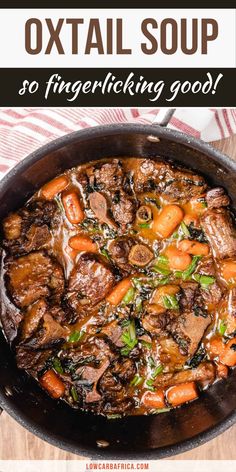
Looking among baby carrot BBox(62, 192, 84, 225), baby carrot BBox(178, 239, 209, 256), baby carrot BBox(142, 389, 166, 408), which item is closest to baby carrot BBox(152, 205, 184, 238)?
baby carrot BBox(178, 239, 209, 256)

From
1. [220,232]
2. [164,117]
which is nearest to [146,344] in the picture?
[220,232]

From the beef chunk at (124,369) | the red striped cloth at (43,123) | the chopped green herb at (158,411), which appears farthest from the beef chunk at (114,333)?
the red striped cloth at (43,123)

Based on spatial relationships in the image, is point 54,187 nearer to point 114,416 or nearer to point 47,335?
point 47,335

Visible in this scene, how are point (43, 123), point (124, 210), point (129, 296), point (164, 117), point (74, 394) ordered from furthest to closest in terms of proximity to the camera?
point (43, 123) → point (74, 394) → point (129, 296) → point (124, 210) → point (164, 117)

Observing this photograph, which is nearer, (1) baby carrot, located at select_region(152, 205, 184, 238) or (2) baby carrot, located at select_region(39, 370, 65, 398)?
(1) baby carrot, located at select_region(152, 205, 184, 238)

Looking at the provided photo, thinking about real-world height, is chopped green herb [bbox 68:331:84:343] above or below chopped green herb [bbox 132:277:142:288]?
below

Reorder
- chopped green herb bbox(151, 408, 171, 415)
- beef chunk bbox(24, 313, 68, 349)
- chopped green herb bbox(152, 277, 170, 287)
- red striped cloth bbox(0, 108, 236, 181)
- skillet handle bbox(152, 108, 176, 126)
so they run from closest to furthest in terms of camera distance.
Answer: skillet handle bbox(152, 108, 176, 126) → beef chunk bbox(24, 313, 68, 349) → chopped green herb bbox(152, 277, 170, 287) → chopped green herb bbox(151, 408, 171, 415) → red striped cloth bbox(0, 108, 236, 181)

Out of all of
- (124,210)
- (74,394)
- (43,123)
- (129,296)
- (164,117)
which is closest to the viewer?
(164,117)

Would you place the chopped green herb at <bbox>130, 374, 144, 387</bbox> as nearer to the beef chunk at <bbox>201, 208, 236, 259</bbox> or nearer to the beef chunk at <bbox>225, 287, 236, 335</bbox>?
the beef chunk at <bbox>225, 287, 236, 335</bbox>
